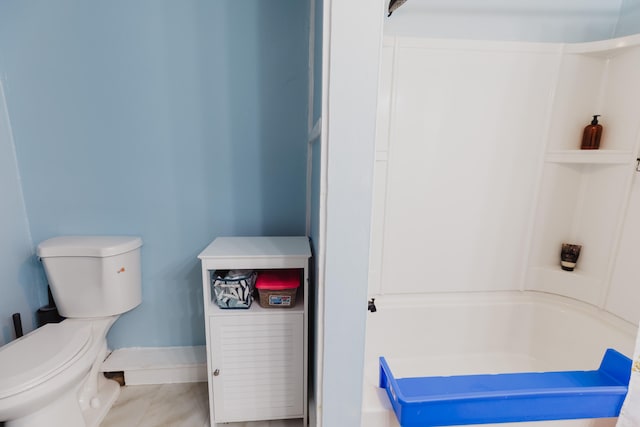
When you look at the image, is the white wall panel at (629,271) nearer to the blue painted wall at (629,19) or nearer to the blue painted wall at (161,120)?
the blue painted wall at (629,19)

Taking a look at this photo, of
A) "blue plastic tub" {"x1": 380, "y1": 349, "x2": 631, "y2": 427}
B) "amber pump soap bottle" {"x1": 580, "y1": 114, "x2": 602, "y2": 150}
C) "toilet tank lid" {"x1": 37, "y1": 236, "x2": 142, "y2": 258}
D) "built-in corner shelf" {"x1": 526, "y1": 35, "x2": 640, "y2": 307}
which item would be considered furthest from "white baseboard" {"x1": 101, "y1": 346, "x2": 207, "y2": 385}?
"amber pump soap bottle" {"x1": 580, "y1": 114, "x2": 602, "y2": 150}

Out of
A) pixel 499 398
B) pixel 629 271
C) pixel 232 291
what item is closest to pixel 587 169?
pixel 629 271

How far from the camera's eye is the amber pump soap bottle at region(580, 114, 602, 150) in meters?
1.45

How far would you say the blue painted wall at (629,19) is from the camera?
56.0 inches

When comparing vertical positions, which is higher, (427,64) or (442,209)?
(427,64)

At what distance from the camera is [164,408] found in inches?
54.5

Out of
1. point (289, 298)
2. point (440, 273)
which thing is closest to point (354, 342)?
point (289, 298)

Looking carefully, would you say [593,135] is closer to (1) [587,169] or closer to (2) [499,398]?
(1) [587,169]

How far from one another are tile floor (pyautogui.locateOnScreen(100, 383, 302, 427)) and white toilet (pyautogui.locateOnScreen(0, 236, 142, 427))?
0.22 feet

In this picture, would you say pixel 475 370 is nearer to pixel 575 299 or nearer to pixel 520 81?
pixel 575 299

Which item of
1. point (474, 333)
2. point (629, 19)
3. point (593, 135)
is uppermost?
point (629, 19)

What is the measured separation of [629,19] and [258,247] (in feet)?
7.07

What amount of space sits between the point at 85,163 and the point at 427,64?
175 centimetres

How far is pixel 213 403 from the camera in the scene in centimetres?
122
